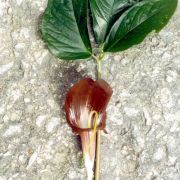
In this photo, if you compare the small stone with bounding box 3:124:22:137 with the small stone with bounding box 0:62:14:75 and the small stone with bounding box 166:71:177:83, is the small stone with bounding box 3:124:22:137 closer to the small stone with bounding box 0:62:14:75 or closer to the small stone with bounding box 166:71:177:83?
the small stone with bounding box 0:62:14:75

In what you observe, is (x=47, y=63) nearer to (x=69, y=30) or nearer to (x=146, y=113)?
(x=69, y=30)

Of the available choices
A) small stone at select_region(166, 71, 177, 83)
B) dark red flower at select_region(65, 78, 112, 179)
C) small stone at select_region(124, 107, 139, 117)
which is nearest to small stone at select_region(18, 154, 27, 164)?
dark red flower at select_region(65, 78, 112, 179)

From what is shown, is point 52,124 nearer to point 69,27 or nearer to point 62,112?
point 62,112

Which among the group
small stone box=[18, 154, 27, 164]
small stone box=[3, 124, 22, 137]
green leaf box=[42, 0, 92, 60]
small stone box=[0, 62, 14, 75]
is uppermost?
green leaf box=[42, 0, 92, 60]

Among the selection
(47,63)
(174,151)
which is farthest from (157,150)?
(47,63)

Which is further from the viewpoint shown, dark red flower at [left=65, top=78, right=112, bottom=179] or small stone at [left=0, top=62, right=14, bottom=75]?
small stone at [left=0, top=62, right=14, bottom=75]

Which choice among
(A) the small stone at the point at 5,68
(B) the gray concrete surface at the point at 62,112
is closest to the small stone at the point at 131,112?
(B) the gray concrete surface at the point at 62,112
